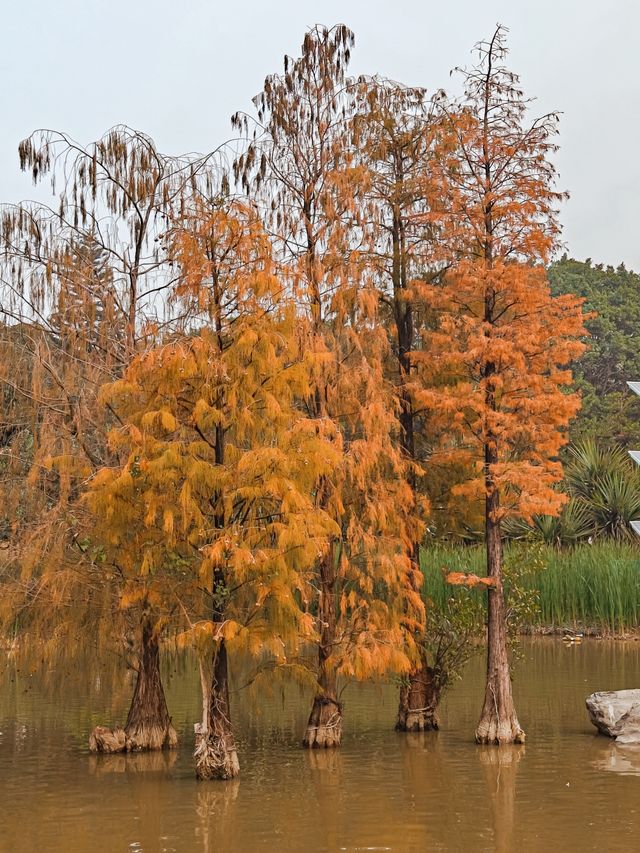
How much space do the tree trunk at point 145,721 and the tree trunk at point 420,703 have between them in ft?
10.8

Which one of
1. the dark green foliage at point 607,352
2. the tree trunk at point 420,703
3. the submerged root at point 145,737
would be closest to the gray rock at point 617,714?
the tree trunk at point 420,703

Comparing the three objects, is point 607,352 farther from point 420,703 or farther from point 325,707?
point 325,707

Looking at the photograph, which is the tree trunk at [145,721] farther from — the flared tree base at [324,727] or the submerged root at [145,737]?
the flared tree base at [324,727]

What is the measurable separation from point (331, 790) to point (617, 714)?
16.2 feet

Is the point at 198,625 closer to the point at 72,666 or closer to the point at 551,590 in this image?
the point at 72,666

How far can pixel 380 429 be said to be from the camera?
16.2 metres

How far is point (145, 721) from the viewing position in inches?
627

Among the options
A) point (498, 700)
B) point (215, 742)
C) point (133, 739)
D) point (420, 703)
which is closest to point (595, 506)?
point (420, 703)

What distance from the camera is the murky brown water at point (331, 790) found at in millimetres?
11344

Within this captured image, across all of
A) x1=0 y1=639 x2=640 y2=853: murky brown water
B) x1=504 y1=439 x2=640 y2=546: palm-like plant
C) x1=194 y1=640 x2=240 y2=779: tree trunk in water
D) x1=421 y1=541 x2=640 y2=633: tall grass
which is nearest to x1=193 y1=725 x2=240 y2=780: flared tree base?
x1=194 y1=640 x2=240 y2=779: tree trunk in water

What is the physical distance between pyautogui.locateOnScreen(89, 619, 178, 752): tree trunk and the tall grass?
1168 centimetres

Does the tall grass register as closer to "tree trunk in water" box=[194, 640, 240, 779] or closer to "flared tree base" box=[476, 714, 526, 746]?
"flared tree base" box=[476, 714, 526, 746]

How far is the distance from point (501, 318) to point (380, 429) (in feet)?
8.72

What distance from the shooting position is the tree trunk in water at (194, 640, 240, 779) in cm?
1391
